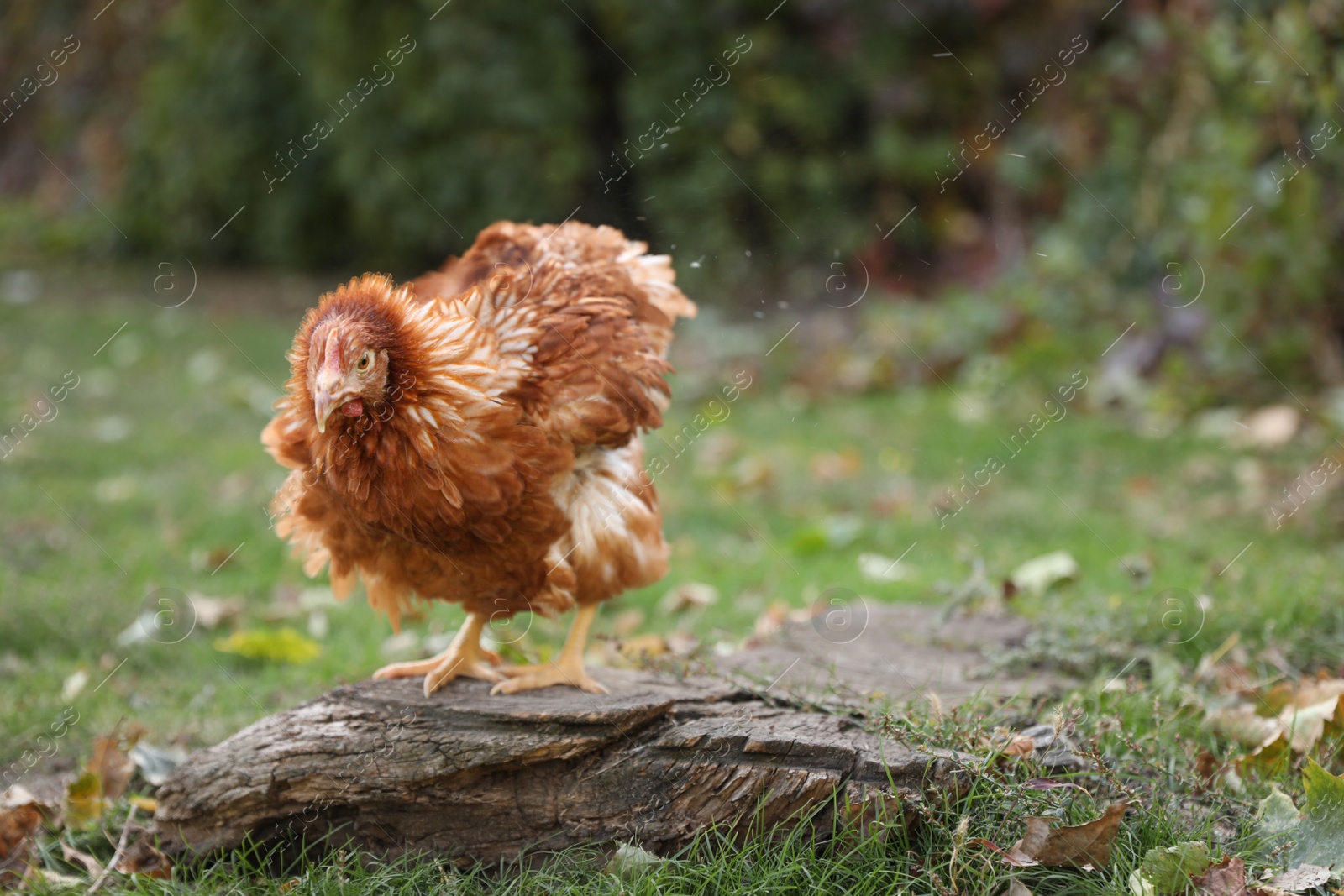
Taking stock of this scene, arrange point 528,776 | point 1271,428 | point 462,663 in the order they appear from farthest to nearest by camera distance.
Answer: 1. point 1271,428
2. point 462,663
3. point 528,776

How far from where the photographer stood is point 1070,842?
8.24ft

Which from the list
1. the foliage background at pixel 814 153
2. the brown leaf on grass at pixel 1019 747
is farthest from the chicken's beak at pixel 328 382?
the foliage background at pixel 814 153

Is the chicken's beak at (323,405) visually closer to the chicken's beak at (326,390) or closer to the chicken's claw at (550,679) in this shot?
the chicken's beak at (326,390)

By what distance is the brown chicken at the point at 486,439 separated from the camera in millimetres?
2842

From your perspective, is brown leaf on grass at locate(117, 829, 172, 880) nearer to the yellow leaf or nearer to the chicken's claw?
the chicken's claw

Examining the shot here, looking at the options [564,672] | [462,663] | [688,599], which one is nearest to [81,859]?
[462,663]

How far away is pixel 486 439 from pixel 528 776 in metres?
0.80

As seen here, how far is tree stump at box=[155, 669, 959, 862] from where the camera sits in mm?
2689

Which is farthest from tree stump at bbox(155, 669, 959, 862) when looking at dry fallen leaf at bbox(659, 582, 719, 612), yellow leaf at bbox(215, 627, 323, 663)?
dry fallen leaf at bbox(659, 582, 719, 612)

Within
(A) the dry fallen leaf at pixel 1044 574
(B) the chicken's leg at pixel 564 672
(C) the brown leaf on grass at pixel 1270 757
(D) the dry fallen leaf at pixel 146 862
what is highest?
(D) the dry fallen leaf at pixel 146 862

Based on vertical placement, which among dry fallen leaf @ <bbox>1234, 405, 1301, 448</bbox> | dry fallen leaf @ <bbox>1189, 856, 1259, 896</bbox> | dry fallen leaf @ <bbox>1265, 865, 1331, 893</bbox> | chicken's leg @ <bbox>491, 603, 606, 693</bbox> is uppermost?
chicken's leg @ <bbox>491, 603, 606, 693</bbox>

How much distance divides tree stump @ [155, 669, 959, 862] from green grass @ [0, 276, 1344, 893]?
9cm

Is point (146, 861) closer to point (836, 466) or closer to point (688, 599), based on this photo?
point (688, 599)

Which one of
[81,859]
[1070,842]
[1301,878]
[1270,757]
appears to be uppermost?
[81,859]
